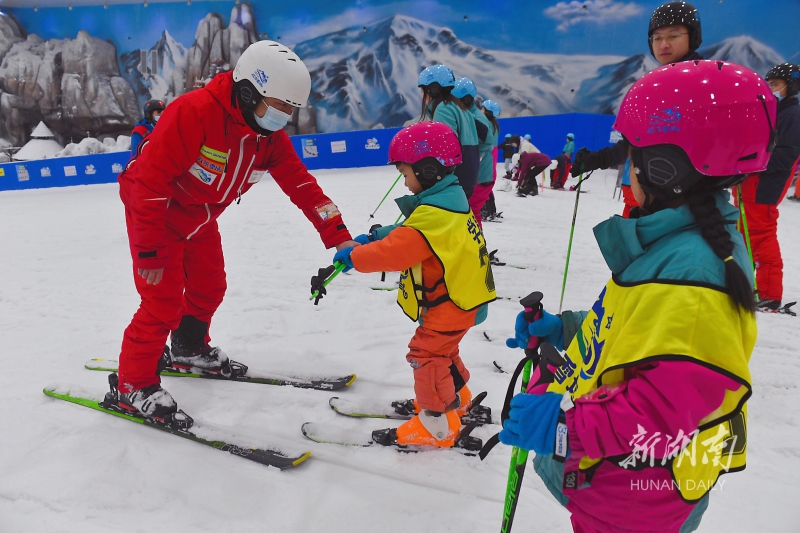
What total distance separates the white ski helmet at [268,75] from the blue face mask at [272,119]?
0.21ft

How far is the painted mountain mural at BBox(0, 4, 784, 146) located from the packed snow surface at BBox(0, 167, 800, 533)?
48.2 ft

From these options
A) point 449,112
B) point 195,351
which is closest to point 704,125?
point 195,351

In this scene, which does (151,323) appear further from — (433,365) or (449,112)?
(449,112)

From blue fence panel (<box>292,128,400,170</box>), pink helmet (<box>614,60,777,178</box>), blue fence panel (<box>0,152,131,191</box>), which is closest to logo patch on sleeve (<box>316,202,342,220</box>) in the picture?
pink helmet (<box>614,60,777,178</box>)

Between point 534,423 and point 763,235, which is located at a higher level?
point 534,423

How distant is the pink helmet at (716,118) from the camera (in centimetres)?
103

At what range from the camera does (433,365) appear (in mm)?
2469

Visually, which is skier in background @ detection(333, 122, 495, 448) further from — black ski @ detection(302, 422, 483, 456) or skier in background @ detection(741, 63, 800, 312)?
skier in background @ detection(741, 63, 800, 312)

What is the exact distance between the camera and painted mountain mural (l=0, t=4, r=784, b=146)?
19000mm

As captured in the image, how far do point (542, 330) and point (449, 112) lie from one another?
3237 mm

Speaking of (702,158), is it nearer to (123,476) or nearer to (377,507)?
(377,507)

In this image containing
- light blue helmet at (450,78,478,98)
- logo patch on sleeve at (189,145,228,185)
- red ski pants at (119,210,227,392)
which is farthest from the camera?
light blue helmet at (450,78,478,98)

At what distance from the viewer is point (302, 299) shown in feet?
15.5

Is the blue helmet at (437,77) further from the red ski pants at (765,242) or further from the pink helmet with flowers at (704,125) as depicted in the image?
the pink helmet with flowers at (704,125)
